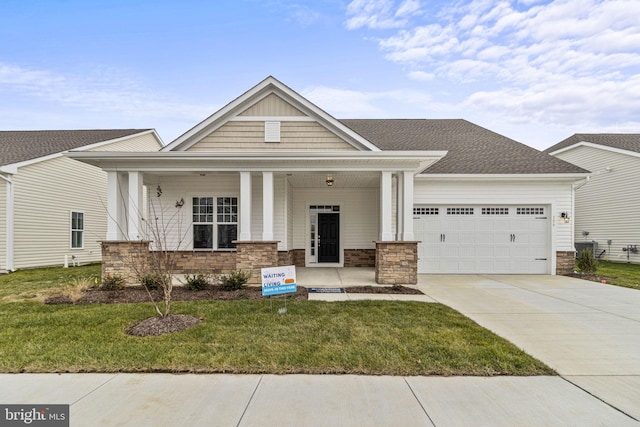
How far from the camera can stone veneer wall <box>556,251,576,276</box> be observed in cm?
1145

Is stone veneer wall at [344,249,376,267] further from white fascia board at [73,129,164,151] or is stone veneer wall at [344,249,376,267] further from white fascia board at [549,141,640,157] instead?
white fascia board at [549,141,640,157]

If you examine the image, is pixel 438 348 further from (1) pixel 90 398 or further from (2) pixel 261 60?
(2) pixel 261 60

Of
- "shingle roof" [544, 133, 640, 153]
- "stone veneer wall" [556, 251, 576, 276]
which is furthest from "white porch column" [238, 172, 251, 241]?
"shingle roof" [544, 133, 640, 153]

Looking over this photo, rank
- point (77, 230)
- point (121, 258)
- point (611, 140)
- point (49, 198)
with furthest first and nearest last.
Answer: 1. point (611, 140)
2. point (77, 230)
3. point (49, 198)
4. point (121, 258)

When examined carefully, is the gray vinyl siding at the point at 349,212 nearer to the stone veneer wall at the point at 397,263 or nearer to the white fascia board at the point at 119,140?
the stone veneer wall at the point at 397,263

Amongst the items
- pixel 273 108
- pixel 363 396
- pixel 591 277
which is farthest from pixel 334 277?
pixel 591 277

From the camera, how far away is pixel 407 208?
9.38m

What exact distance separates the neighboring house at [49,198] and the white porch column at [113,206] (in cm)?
579

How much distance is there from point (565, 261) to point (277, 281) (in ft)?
34.7

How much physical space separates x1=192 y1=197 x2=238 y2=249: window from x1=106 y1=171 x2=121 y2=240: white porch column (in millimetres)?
2516

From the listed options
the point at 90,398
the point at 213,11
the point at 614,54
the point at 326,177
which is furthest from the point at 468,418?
the point at 614,54

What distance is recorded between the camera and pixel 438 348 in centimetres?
439

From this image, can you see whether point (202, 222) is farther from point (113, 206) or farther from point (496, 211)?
point (496, 211)

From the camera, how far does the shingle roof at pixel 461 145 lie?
457 inches
